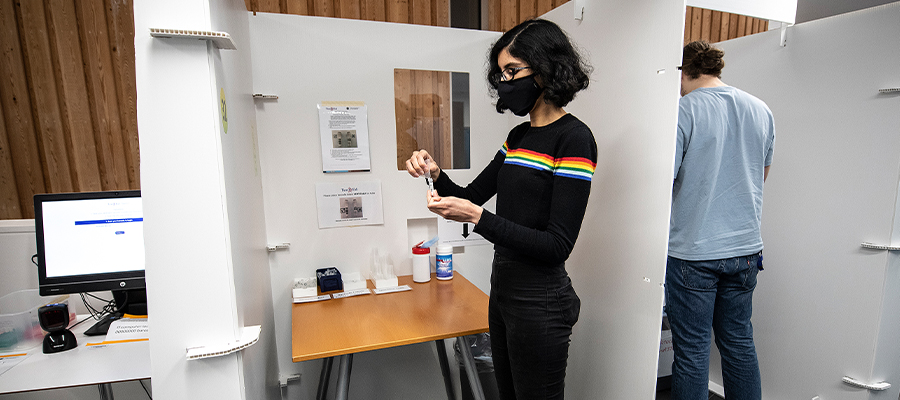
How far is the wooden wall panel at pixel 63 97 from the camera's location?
7.75ft

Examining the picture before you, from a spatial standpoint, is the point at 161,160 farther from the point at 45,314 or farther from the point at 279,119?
the point at 45,314

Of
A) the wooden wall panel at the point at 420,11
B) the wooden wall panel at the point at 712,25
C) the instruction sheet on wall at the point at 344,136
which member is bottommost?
the instruction sheet on wall at the point at 344,136

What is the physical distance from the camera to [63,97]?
8.10 feet

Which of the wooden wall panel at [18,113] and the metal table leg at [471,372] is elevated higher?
the wooden wall panel at [18,113]

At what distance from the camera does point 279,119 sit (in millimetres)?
1760

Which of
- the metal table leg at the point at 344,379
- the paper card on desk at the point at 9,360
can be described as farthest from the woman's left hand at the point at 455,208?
the paper card on desk at the point at 9,360

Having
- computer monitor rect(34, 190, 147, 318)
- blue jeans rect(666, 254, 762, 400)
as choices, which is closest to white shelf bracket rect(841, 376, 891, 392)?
blue jeans rect(666, 254, 762, 400)

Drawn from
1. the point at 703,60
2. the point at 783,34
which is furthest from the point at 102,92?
the point at 783,34

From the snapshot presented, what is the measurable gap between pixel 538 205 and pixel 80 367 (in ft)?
5.06

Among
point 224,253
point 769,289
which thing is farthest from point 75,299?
point 769,289

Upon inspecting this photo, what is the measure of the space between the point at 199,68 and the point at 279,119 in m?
0.91

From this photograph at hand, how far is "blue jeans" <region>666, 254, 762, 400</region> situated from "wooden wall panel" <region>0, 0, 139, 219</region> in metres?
3.27

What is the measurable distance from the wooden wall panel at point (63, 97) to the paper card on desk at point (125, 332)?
1.64 meters

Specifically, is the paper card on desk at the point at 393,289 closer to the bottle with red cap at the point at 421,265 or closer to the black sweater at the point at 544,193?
the bottle with red cap at the point at 421,265
